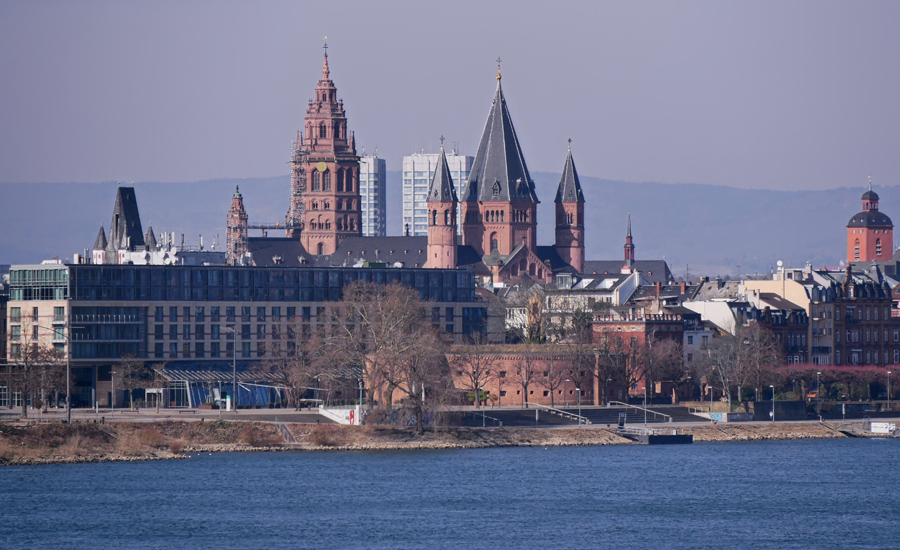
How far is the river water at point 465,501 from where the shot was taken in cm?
7294

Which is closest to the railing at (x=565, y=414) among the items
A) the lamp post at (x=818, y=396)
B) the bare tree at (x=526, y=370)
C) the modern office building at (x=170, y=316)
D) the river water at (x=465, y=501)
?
the bare tree at (x=526, y=370)

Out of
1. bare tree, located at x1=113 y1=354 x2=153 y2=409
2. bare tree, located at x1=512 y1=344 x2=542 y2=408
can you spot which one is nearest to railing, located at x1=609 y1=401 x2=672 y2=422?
bare tree, located at x1=512 y1=344 x2=542 y2=408

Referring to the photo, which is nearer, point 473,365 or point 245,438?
point 245,438

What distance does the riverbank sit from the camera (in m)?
96.2

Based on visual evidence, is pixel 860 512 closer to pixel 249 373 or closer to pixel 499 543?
pixel 499 543

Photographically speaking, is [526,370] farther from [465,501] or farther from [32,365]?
[465,501]

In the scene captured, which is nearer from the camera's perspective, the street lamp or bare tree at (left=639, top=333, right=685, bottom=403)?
the street lamp

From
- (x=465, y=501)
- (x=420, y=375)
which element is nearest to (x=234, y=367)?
(x=420, y=375)

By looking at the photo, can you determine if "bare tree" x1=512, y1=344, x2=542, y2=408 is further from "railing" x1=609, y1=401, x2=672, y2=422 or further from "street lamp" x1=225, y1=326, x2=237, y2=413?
"street lamp" x1=225, y1=326, x2=237, y2=413

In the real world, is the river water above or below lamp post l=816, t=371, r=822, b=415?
below

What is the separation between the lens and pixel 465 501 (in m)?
82.8

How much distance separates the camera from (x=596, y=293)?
183 m

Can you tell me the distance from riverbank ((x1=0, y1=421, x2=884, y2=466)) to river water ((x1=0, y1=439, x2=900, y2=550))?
6.36 feet

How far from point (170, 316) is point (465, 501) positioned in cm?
5263
